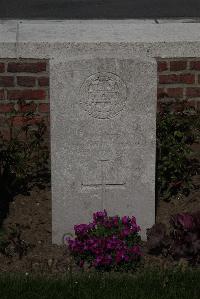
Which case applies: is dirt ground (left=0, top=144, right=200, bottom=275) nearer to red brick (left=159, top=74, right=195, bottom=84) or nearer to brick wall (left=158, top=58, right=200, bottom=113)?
brick wall (left=158, top=58, right=200, bottom=113)

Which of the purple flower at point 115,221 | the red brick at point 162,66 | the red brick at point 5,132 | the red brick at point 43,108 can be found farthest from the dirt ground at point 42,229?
the red brick at point 162,66

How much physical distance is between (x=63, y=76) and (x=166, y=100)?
148 cm

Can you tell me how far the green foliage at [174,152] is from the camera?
5.73 m

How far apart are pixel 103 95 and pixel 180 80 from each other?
1.34m

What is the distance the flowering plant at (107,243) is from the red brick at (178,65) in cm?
146

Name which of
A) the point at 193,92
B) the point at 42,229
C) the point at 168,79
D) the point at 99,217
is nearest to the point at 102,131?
the point at 99,217

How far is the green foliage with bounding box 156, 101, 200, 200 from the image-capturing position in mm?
5727

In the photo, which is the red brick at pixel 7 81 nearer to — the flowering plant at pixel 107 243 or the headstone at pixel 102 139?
the headstone at pixel 102 139

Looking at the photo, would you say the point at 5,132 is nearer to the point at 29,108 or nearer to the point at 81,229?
the point at 29,108

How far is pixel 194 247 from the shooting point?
16.1ft

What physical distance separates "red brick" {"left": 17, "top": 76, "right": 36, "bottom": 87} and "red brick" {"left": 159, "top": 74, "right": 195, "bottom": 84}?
95cm
